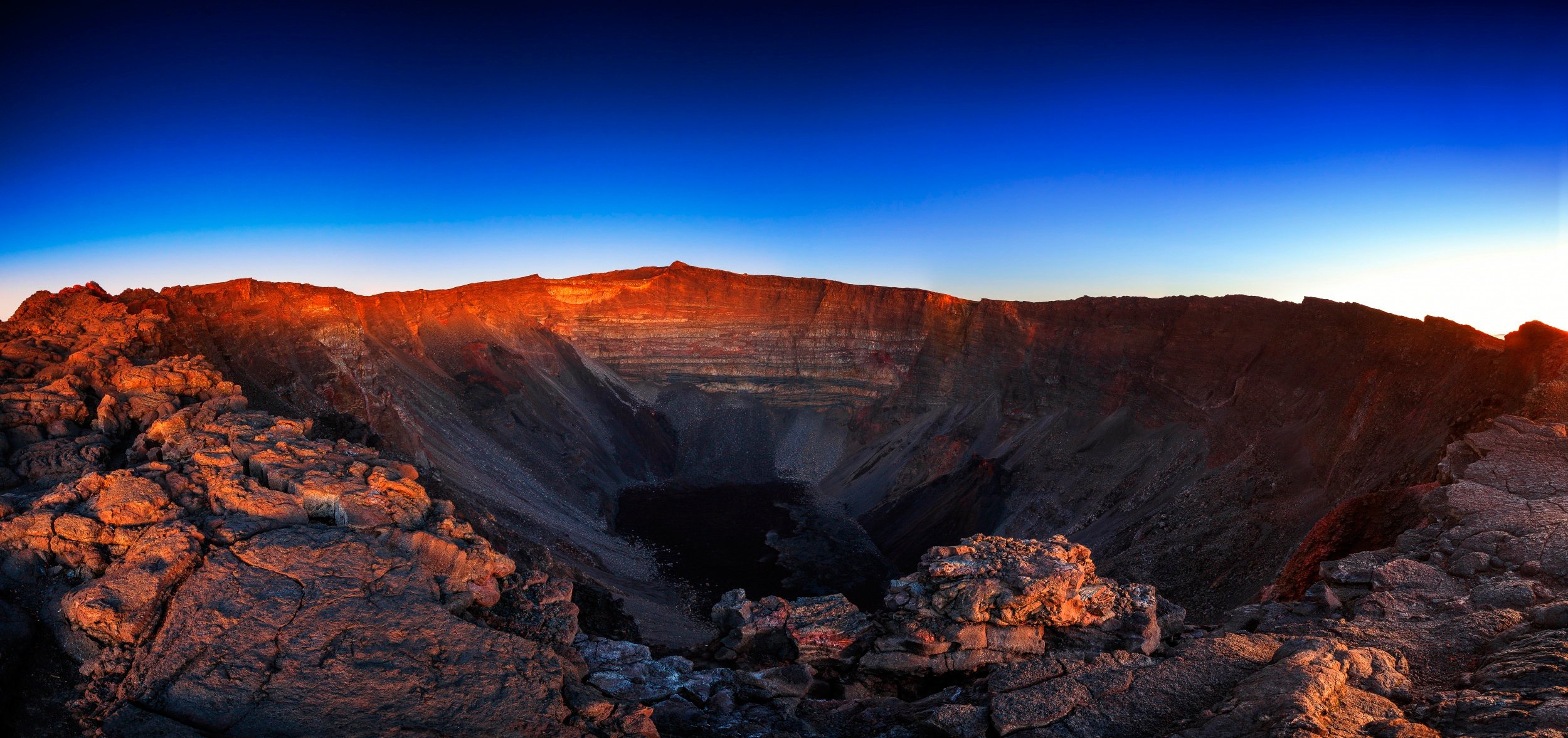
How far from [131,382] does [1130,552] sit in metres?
25.8

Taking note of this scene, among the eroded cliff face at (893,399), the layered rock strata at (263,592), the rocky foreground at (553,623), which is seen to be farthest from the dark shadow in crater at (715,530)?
the layered rock strata at (263,592)

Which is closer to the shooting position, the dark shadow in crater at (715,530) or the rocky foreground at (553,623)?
the rocky foreground at (553,623)

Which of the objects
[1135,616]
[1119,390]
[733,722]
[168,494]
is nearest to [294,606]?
[168,494]

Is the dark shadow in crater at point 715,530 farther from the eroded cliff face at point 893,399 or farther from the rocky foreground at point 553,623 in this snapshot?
the rocky foreground at point 553,623

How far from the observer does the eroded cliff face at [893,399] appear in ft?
73.7

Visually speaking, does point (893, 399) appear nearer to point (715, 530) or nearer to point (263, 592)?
point (715, 530)

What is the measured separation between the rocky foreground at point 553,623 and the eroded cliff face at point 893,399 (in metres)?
7.89

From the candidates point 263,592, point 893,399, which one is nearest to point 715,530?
point 893,399

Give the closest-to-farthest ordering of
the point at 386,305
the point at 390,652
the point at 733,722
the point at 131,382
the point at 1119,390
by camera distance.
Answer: the point at 390,652 < the point at 733,722 < the point at 131,382 < the point at 1119,390 < the point at 386,305

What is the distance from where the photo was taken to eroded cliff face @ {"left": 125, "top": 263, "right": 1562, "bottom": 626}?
2245 centimetres

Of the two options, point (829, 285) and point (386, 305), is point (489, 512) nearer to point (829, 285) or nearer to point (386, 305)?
point (386, 305)

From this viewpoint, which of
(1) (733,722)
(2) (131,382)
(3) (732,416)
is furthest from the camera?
(3) (732,416)

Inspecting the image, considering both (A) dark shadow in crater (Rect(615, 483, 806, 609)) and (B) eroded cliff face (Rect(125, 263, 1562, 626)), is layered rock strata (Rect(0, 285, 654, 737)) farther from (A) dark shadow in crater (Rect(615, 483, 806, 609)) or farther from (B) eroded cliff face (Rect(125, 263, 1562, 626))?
(A) dark shadow in crater (Rect(615, 483, 806, 609))

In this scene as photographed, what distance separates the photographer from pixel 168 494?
909 cm
